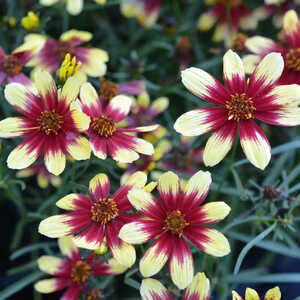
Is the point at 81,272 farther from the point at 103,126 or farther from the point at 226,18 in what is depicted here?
the point at 226,18

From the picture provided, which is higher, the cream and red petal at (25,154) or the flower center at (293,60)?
the flower center at (293,60)

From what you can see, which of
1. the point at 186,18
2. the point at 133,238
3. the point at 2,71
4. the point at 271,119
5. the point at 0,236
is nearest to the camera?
the point at 133,238

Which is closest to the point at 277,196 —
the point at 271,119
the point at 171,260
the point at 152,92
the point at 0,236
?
the point at 271,119

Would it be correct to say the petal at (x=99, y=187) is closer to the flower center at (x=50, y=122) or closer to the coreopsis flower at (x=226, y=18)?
the flower center at (x=50, y=122)

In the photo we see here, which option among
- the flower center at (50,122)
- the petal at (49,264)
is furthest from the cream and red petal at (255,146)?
the petal at (49,264)

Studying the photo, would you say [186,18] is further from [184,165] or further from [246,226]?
[246,226]
